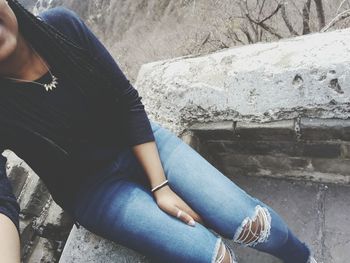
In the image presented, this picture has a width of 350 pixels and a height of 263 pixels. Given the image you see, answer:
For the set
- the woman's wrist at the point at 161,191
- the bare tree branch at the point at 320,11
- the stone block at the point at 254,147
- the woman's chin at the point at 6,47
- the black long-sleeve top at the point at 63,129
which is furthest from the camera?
the bare tree branch at the point at 320,11

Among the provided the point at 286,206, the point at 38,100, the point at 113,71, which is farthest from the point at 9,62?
the point at 286,206

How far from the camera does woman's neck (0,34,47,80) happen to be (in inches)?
50.9

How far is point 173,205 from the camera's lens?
1.34 metres

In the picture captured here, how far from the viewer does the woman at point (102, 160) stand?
4.15 feet

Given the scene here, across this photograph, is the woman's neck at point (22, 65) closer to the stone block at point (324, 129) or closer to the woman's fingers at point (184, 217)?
the woman's fingers at point (184, 217)

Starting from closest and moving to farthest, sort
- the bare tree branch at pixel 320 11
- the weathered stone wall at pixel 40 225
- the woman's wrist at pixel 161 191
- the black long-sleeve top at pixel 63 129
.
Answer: the black long-sleeve top at pixel 63 129 < the woman's wrist at pixel 161 191 < the weathered stone wall at pixel 40 225 < the bare tree branch at pixel 320 11

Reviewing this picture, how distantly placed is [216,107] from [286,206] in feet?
2.04

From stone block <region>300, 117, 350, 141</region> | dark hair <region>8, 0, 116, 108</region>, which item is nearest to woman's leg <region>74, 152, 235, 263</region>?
dark hair <region>8, 0, 116, 108</region>

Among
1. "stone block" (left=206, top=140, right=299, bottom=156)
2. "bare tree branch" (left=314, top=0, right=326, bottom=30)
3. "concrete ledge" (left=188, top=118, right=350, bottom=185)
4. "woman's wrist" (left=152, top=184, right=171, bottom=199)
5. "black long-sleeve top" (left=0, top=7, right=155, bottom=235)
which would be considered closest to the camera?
"black long-sleeve top" (left=0, top=7, right=155, bottom=235)

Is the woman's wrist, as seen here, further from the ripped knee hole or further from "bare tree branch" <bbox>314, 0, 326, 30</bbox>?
"bare tree branch" <bbox>314, 0, 326, 30</bbox>

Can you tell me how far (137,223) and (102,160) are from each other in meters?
0.28

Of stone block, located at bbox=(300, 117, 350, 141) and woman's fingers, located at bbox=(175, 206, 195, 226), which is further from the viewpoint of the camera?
stone block, located at bbox=(300, 117, 350, 141)

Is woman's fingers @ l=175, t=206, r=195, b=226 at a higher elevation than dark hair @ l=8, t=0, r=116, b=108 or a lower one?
lower

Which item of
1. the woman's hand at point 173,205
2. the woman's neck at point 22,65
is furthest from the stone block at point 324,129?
the woman's neck at point 22,65
